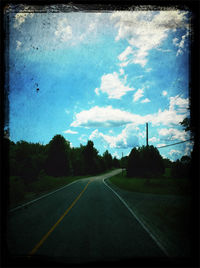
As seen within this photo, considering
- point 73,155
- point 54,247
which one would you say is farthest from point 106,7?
point 73,155

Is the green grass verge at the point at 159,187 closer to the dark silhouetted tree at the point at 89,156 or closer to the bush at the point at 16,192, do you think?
the bush at the point at 16,192

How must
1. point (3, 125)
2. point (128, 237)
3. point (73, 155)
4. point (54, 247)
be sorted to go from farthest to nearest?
point (73, 155)
point (128, 237)
point (54, 247)
point (3, 125)

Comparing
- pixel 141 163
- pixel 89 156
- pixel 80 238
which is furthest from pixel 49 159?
pixel 80 238

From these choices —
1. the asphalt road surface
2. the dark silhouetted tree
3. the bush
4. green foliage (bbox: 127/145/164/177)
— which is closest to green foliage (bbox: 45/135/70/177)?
the dark silhouetted tree

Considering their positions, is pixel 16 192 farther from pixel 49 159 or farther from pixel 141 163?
pixel 141 163

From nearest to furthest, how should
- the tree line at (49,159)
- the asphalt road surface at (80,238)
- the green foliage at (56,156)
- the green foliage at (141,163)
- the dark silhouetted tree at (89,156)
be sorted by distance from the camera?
the asphalt road surface at (80,238) → the tree line at (49,159) → the green foliage at (56,156) → the green foliage at (141,163) → the dark silhouetted tree at (89,156)

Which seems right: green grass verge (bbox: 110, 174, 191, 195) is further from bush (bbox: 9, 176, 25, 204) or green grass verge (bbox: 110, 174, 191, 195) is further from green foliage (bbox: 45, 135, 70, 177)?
green foliage (bbox: 45, 135, 70, 177)

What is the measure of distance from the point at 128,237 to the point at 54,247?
2.11 metres

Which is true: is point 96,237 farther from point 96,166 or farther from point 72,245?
point 96,166

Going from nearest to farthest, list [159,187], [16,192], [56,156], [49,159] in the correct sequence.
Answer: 1. [16,192]
2. [159,187]
3. [49,159]
4. [56,156]

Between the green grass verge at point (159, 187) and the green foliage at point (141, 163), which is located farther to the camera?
the green foliage at point (141, 163)

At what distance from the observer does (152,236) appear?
16.0 ft

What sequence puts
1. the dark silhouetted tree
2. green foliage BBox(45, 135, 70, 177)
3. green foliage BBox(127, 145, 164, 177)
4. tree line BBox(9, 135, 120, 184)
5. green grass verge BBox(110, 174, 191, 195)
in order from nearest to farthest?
1. green grass verge BBox(110, 174, 191, 195)
2. tree line BBox(9, 135, 120, 184)
3. green foliage BBox(45, 135, 70, 177)
4. green foliage BBox(127, 145, 164, 177)
5. the dark silhouetted tree

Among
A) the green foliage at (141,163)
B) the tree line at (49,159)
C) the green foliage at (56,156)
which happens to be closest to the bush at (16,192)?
the tree line at (49,159)
